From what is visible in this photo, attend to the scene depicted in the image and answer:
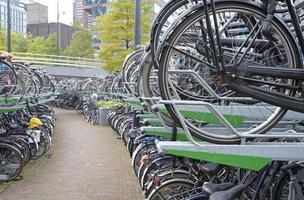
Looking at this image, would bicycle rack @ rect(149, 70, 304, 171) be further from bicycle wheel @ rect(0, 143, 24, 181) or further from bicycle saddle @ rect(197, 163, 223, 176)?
bicycle wheel @ rect(0, 143, 24, 181)

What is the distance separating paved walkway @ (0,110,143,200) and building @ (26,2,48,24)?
65.9m

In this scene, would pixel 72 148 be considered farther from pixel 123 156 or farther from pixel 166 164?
pixel 166 164

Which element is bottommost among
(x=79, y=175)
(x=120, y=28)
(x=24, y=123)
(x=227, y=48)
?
(x=79, y=175)

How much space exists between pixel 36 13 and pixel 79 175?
7358 centimetres

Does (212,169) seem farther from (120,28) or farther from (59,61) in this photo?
(59,61)

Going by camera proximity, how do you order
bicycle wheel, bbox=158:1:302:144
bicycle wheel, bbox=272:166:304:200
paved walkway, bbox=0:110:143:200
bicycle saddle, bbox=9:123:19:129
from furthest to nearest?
bicycle saddle, bbox=9:123:19:129
paved walkway, bbox=0:110:143:200
bicycle wheel, bbox=272:166:304:200
bicycle wheel, bbox=158:1:302:144

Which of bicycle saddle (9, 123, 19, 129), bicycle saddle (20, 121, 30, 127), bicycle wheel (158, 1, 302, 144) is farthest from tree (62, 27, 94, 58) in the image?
bicycle wheel (158, 1, 302, 144)

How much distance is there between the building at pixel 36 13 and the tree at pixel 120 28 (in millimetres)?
53893

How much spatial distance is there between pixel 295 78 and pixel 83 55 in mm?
45579

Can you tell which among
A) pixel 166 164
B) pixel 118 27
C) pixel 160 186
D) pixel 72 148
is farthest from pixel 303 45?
pixel 118 27

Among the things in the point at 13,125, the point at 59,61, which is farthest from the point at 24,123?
the point at 59,61

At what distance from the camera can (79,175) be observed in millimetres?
9352

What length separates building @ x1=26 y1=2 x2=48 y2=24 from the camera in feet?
253

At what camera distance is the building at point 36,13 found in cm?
7701
